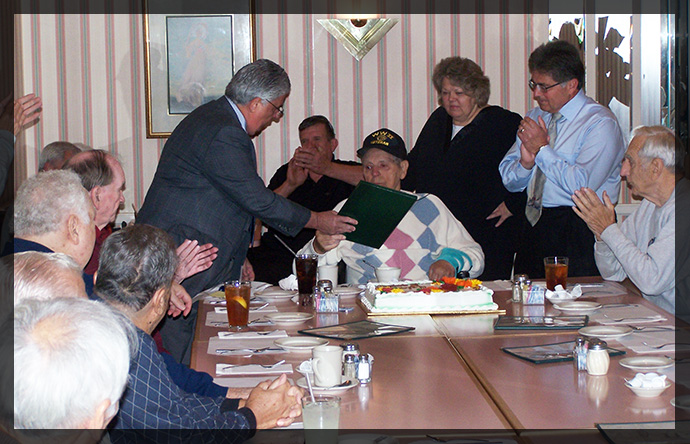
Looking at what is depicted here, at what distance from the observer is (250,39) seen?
5.26 meters

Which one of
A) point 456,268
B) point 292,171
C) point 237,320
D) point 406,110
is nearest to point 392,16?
point 406,110

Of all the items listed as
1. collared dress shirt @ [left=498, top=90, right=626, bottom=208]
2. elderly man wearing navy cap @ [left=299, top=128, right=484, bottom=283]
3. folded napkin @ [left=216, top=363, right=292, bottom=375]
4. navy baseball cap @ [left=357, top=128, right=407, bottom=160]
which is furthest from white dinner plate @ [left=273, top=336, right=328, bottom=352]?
collared dress shirt @ [left=498, top=90, right=626, bottom=208]

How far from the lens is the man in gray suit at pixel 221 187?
3482 mm

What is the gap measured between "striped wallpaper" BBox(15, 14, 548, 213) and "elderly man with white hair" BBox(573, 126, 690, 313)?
2352 millimetres

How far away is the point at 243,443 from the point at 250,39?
3.97 m

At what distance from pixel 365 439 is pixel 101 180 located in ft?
6.22

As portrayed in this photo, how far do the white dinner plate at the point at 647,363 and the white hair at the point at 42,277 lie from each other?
128cm

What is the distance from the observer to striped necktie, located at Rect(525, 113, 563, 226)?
3.88m

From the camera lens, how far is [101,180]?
304cm

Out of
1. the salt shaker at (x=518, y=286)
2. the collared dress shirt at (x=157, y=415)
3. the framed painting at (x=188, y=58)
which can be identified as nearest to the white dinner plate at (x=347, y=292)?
the salt shaker at (x=518, y=286)

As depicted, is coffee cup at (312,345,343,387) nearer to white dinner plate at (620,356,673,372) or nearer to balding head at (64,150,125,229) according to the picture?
white dinner plate at (620,356,673,372)

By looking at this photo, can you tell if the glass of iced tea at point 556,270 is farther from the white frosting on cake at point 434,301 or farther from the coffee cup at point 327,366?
the coffee cup at point 327,366

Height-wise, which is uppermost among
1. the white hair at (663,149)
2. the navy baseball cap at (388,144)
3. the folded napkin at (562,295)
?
the navy baseball cap at (388,144)

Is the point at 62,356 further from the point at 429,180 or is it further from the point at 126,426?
the point at 429,180
